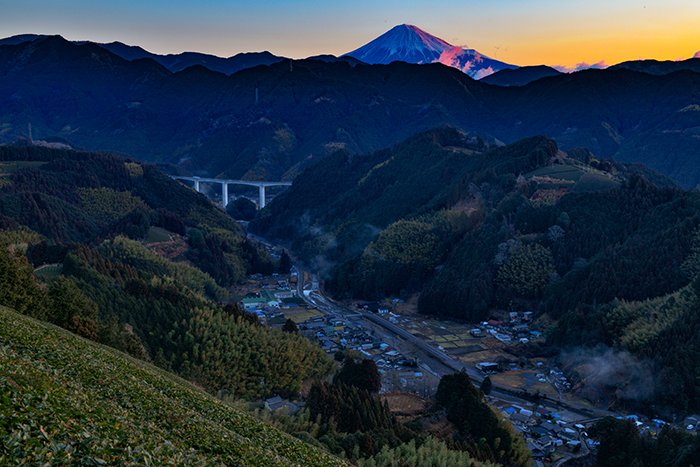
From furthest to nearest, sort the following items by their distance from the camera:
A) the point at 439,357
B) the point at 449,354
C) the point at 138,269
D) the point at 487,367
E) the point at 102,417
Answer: the point at 138,269
the point at 449,354
the point at 439,357
the point at 487,367
the point at 102,417

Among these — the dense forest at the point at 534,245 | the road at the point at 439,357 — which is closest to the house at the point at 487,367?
the road at the point at 439,357

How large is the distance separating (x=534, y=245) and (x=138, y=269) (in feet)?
199

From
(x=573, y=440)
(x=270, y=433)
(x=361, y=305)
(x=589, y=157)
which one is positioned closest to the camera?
(x=270, y=433)

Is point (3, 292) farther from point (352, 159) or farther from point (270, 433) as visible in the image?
point (352, 159)

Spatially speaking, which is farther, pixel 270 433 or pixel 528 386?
pixel 528 386

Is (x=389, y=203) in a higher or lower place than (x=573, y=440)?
higher

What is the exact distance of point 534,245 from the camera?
106 meters

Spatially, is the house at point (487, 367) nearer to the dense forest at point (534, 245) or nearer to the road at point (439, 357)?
the road at point (439, 357)

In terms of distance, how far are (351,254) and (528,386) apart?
6803 cm

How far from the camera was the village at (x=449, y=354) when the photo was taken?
58.5 m

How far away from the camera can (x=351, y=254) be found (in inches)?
5349

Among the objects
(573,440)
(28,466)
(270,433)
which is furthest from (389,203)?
(28,466)

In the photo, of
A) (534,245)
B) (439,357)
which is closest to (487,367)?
(439,357)

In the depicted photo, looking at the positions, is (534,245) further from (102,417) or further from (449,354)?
(102,417)
